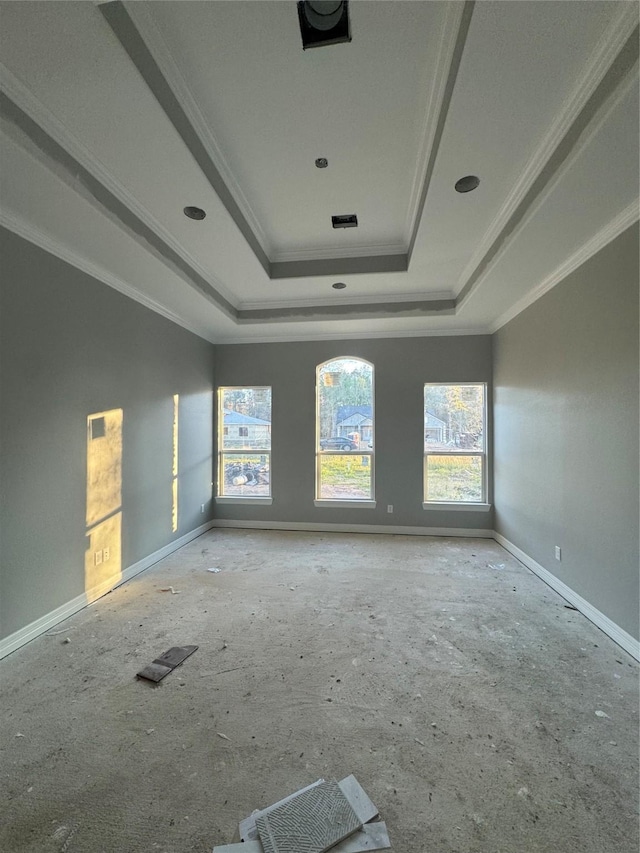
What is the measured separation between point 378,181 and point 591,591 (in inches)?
136

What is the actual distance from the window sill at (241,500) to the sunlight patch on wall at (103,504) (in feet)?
6.66

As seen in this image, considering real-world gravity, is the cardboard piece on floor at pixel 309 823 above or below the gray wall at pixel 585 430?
below

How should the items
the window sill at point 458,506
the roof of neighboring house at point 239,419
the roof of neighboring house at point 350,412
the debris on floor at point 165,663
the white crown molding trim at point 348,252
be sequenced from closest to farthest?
the debris on floor at point 165,663 → the white crown molding trim at point 348,252 → the window sill at point 458,506 → the roof of neighboring house at point 350,412 → the roof of neighboring house at point 239,419

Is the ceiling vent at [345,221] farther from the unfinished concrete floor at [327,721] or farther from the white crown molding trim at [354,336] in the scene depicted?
the unfinished concrete floor at [327,721]

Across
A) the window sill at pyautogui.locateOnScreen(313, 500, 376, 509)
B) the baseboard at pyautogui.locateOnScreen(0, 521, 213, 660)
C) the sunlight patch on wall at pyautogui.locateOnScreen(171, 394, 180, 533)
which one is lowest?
the baseboard at pyautogui.locateOnScreen(0, 521, 213, 660)

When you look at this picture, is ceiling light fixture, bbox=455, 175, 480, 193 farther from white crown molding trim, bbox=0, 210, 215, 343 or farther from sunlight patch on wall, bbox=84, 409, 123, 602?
sunlight patch on wall, bbox=84, 409, 123, 602

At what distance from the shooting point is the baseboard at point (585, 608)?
233 centimetres

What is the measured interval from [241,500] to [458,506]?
10.3ft

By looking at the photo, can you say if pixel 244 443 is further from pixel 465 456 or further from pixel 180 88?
pixel 180 88

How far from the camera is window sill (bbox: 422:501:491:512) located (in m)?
4.87

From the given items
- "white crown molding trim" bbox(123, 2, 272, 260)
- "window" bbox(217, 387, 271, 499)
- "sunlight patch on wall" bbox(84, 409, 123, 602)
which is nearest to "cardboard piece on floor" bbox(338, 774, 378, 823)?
"sunlight patch on wall" bbox(84, 409, 123, 602)

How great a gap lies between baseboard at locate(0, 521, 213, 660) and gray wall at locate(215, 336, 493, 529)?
61.2 inches

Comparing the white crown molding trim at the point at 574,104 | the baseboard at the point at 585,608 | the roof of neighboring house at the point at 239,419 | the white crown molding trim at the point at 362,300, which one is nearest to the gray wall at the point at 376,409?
the roof of neighboring house at the point at 239,419

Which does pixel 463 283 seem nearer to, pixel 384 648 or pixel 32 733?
pixel 384 648
